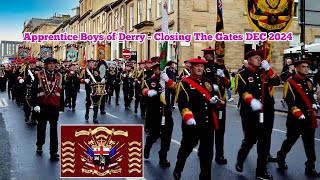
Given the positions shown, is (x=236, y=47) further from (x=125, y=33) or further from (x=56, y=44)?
(x=56, y=44)

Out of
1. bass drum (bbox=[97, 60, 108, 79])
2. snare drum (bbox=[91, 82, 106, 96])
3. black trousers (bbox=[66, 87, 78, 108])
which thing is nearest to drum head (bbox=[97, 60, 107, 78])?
bass drum (bbox=[97, 60, 108, 79])

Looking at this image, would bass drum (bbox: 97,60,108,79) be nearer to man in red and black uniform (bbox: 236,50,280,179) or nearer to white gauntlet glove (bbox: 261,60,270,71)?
man in red and black uniform (bbox: 236,50,280,179)

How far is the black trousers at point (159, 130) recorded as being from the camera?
324 inches

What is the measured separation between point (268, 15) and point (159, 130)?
9.33ft

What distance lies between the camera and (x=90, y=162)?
224 inches

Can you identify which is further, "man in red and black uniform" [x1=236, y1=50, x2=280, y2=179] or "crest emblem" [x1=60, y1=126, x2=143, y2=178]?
"man in red and black uniform" [x1=236, y1=50, x2=280, y2=179]

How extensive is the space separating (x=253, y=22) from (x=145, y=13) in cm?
3337

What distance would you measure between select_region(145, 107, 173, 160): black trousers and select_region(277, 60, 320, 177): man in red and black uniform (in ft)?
6.38

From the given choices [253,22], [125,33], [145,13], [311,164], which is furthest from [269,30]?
[125,33]

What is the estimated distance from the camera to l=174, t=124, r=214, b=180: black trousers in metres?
6.62

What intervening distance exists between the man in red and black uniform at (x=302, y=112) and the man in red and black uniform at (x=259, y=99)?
49cm

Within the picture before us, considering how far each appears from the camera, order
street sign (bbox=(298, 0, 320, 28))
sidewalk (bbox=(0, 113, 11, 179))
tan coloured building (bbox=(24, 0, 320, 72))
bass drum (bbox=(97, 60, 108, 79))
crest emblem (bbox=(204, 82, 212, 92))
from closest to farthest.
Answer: crest emblem (bbox=(204, 82, 212, 92))
sidewalk (bbox=(0, 113, 11, 179))
bass drum (bbox=(97, 60, 108, 79))
street sign (bbox=(298, 0, 320, 28))
tan coloured building (bbox=(24, 0, 320, 72))

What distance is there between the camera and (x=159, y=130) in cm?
860

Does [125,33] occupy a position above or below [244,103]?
above
